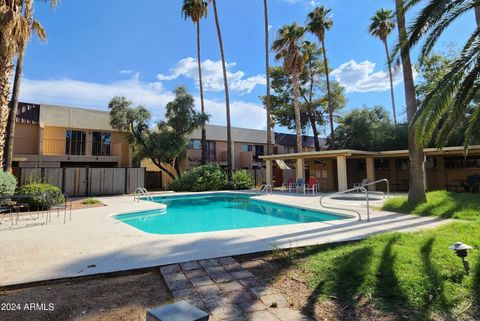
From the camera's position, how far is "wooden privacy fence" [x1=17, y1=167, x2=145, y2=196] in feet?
55.5

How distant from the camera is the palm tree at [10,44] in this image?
10703mm

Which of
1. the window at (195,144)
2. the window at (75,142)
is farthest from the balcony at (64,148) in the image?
the window at (195,144)

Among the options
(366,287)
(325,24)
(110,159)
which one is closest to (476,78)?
(366,287)

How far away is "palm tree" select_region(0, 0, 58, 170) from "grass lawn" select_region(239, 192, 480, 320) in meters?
12.6

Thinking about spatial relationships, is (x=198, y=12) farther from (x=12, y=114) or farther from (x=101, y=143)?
(x=12, y=114)

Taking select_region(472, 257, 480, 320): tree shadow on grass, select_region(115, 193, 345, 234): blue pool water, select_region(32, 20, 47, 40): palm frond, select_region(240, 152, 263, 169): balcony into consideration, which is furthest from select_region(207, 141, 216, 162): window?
select_region(472, 257, 480, 320): tree shadow on grass

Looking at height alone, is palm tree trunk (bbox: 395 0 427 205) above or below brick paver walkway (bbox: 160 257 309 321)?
above

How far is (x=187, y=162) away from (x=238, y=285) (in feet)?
84.6

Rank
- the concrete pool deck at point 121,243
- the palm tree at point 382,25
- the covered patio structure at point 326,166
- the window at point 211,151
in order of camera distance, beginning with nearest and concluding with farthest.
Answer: the concrete pool deck at point 121,243
the covered patio structure at point 326,166
the palm tree at point 382,25
the window at point 211,151

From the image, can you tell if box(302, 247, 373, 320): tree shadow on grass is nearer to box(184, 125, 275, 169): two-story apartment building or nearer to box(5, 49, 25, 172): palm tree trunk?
box(5, 49, 25, 172): palm tree trunk

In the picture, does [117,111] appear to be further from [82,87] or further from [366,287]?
[366,287]

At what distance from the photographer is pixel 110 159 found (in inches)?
886

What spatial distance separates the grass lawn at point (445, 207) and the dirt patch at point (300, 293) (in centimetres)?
690

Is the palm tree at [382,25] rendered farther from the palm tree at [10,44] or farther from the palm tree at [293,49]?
the palm tree at [10,44]
